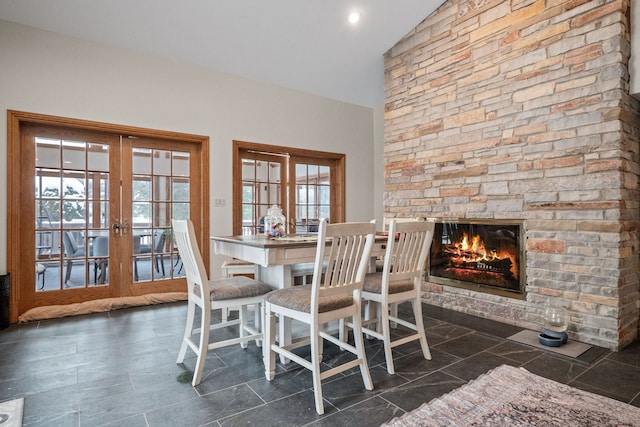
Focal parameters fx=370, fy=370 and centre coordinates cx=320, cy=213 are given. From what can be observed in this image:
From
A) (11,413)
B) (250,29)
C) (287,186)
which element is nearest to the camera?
(11,413)

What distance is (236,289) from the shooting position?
2.39 meters

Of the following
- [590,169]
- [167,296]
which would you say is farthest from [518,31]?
[167,296]

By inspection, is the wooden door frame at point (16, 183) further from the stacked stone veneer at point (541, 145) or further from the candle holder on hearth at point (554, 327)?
the candle holder on hearth at point (554, 327)

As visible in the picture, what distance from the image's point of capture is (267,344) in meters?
2.29

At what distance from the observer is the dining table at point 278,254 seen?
2266 mm

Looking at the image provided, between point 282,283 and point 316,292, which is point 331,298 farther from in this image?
point 282,283

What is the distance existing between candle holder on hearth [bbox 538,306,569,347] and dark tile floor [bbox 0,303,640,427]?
0.49ft

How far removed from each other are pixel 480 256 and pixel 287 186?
278 cm

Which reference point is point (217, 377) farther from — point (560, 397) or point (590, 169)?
point (590, 169)

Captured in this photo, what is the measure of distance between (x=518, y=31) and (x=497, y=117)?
29.8 inches

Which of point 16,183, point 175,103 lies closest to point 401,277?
point 175,103

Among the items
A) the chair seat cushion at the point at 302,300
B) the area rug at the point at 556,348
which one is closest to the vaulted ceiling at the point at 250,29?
the chair seat cushion at the point at 302,300

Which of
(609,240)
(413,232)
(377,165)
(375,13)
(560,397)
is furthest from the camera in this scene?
(377,165)

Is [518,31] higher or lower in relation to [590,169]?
higher
